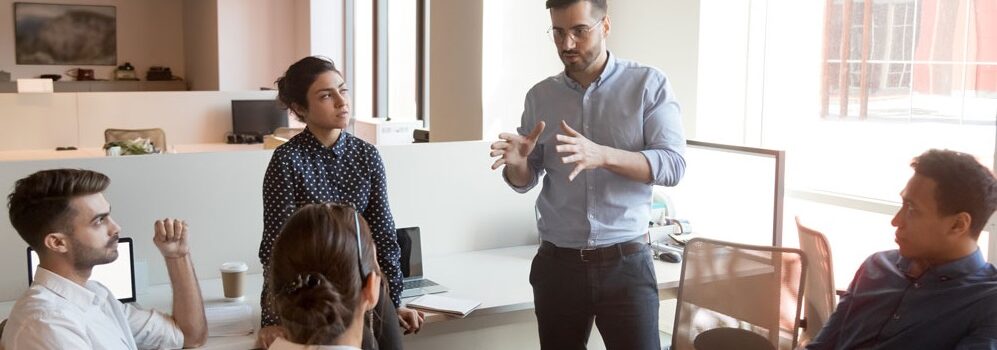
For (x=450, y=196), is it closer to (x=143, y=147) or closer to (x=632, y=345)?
(x=632, y=345)

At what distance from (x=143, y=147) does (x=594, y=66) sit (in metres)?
3.80

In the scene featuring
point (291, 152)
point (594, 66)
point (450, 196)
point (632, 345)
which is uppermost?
point (594, 66)

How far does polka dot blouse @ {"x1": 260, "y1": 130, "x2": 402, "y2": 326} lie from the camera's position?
2.41 meters

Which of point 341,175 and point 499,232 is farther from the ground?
point 341,175

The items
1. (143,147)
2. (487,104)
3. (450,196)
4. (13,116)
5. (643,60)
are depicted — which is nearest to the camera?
(450,196)

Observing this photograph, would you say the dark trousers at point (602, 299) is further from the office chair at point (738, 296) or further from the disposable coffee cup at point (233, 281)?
the disposable coffee cup at point (233, 281)

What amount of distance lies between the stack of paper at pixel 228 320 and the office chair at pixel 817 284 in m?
1.69

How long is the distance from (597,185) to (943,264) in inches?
32.8

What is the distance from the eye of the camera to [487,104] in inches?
196

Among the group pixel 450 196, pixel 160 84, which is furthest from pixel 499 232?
pixel 160 84

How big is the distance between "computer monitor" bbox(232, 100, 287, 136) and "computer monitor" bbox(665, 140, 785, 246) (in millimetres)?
4114

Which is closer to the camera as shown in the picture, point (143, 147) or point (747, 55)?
point (747, 55)

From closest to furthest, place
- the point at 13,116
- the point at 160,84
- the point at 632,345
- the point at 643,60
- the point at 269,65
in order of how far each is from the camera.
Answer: the point at 632,345 → the point at 643,60 → the point at 13,116 → the point at 269,65 → the point at 160,84

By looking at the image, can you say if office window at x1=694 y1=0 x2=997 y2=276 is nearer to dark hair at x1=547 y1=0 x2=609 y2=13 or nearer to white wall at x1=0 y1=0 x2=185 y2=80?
dark hair at x1=547 y1=0 x2=609 y2=13
